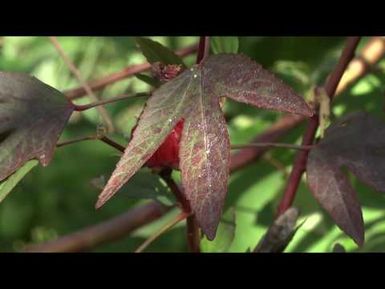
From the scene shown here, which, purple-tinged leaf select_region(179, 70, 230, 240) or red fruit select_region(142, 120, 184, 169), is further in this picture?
red fruit select_region(142, 120, 184, 169)

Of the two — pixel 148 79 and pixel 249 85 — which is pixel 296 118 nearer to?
pixel 148 79

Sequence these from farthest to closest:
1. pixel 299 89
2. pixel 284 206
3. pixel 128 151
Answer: pixel 299 89
pixel 284 206
pixel 128 151

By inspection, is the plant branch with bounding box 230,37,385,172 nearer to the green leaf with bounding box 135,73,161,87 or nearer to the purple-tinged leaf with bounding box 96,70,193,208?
the green leaf with bounding box 135,73,161,87

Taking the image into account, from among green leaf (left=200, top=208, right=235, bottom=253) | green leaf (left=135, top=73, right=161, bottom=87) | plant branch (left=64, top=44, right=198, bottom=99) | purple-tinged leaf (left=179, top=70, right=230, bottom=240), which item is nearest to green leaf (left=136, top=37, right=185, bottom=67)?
green leaf (left=135, top=73, right=161, bottom=87)

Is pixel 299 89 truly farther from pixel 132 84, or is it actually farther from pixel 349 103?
pixel 132 84

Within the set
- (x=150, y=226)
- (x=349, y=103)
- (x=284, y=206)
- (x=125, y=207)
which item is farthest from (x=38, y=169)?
(x=284, y=206)

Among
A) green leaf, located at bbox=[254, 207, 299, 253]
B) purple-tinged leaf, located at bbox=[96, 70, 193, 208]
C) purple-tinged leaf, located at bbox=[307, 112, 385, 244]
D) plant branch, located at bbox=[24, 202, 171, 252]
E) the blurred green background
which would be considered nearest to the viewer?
purple-tinged leaf, located at bbox=[96, 70, 193, 208]

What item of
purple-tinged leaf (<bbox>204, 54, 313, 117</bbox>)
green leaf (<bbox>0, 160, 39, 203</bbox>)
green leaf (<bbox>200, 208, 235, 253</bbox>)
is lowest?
green leaf (<bbox>200, 208, 235, 253</bbox>)

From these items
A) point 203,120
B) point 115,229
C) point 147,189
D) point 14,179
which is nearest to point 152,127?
point 203,120
